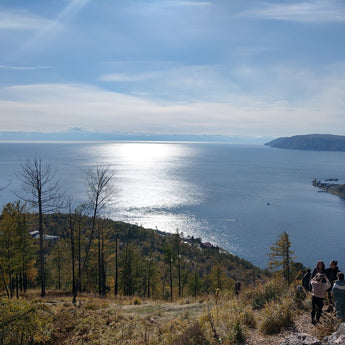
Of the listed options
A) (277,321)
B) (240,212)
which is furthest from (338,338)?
(240,212)

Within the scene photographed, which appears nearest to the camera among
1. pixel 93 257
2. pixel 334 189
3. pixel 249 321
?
pixel 249 321

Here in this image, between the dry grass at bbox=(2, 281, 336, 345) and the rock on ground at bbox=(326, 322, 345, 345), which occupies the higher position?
the rock on ground at bbox=(326, 322, 345, 345)

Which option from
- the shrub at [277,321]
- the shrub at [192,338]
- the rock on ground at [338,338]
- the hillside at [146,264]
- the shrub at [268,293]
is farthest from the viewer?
the hillside at [146,264]

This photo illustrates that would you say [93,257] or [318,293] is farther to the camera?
[93,257]

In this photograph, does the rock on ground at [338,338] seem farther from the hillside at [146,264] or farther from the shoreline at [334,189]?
the shoreline at [334,189]

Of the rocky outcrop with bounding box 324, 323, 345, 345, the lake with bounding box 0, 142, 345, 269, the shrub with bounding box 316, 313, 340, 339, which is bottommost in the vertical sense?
the lake with bounding box 0, 142, 345, 269

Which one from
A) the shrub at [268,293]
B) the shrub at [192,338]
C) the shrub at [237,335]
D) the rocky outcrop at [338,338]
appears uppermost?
the rocky outcrop at [338,338]

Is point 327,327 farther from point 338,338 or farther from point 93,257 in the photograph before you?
point 93,257

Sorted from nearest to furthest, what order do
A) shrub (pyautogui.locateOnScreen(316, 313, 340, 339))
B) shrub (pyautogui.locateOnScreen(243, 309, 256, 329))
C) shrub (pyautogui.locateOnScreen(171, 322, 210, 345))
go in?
1. shrub (pyautogui.locateOnScreen(316, 313, 340, 339))
2. shrub (pyautogui.locateOnScreen(171, 322, 210, 345))
3. shrub (pyautogui.locateOnScreen(243, 309, 256, 329))

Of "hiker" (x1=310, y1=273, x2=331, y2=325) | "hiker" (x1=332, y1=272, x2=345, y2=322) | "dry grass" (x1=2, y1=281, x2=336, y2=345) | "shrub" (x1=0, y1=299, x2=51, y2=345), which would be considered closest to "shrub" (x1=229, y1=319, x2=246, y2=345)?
"dry grass" (x1=2, y1=281, x2=336, y2=345)

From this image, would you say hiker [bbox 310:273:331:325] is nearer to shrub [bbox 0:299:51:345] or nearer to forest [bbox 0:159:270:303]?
shrub [bbox 0:299:51:345]

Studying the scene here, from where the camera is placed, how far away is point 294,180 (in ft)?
470

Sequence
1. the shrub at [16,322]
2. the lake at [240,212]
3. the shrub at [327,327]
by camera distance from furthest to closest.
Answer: the lake at [240,212] < the shrub at [327,327] < the shrub at [16,322]

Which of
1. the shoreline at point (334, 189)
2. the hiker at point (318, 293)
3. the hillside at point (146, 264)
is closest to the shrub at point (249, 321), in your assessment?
the hiker at point (318, 293)
